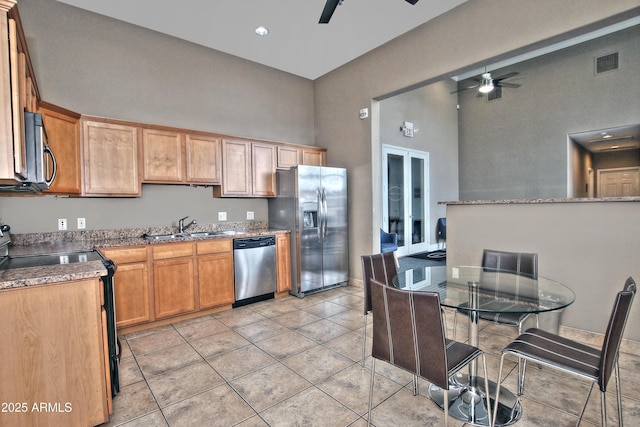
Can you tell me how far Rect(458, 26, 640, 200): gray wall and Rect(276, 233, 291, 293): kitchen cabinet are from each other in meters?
5.50

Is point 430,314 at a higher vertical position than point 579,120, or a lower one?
lower

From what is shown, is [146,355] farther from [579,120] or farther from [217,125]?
[579,120]

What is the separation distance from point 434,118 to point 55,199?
7.15 metres

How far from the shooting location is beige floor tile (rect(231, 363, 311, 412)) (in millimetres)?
1981

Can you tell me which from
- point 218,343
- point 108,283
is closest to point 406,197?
point 218,343

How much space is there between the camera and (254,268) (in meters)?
3.82

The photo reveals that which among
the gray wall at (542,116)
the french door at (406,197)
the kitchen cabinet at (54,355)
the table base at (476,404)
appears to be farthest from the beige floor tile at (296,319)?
the gray wall at (542,116)

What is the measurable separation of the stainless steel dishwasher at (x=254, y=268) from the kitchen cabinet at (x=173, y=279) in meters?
0.52

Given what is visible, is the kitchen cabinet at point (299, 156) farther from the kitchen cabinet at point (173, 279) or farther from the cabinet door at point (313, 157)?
the kitchen cabinet at point (173, 279)

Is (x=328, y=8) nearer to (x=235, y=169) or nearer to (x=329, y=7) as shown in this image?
(x=329, y=7)

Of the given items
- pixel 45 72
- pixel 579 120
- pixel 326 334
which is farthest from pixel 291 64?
pixel 579 120

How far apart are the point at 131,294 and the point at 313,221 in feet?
7.29

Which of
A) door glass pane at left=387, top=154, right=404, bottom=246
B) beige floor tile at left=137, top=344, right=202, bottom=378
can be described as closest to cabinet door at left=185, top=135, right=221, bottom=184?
beige floor tile at left=137, top=344, right=202, bottom=378

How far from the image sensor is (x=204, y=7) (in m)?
3.21
